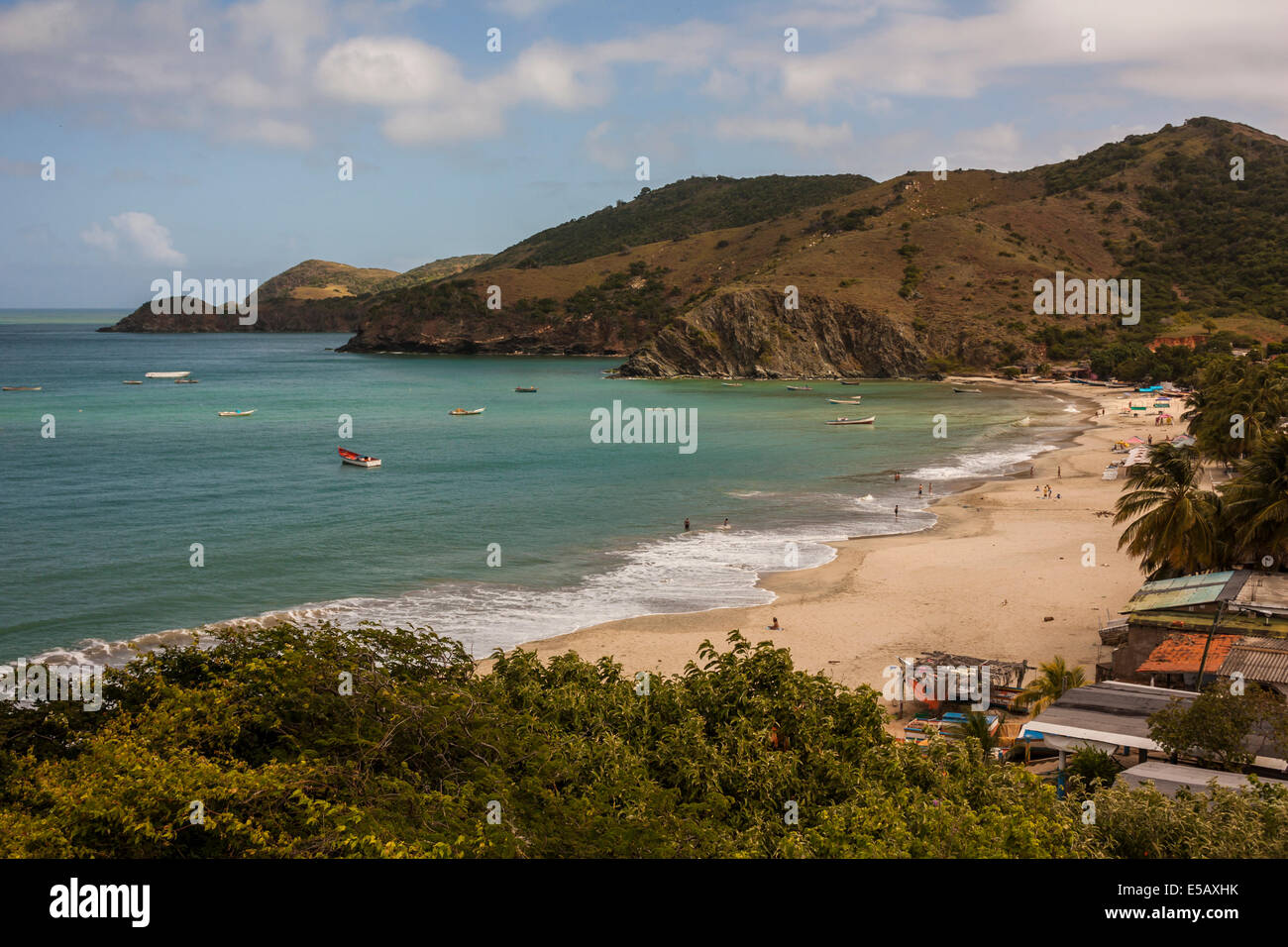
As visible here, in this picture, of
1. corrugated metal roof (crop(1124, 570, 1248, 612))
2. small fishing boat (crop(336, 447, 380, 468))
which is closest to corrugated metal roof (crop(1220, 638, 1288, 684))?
corrugated metal roof (crop(1124, 570, 1248, 612))

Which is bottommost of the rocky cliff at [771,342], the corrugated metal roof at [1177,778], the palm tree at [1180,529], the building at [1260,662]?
the corrugated metal roof at [1177,778]

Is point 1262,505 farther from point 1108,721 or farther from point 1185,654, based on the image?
point 1108,721

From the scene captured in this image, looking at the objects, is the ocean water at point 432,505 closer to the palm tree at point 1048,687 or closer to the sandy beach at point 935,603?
the sandy beach at point 935,603

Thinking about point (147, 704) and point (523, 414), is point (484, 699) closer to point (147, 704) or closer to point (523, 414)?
point (147, 704)

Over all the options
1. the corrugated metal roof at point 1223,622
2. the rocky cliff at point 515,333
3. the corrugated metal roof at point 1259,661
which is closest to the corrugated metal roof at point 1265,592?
the corrugated metal roof at point 1223,622

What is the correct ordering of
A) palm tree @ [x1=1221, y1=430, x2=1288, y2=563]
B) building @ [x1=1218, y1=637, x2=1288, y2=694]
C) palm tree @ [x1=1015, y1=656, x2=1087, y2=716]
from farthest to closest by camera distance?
palm tree @ [x1=1221, y1=430, x2=1288, y2=563] → palm tree @ [x1=1015, y1=656, x2=1087, y2=716] → building @ [x1=1218, y1=637, x2=1288, y2=694]

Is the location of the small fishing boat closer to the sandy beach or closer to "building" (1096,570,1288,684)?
the sandy beach

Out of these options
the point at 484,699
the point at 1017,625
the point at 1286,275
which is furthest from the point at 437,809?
the point at 1286,275
